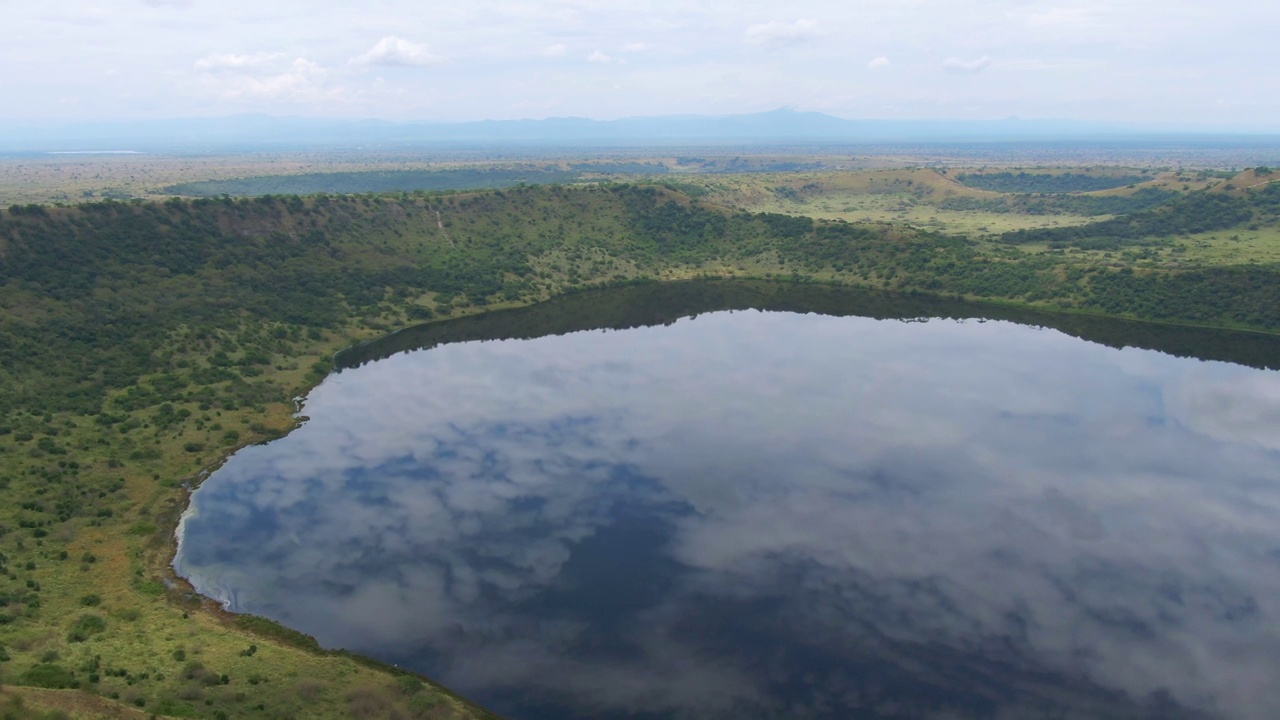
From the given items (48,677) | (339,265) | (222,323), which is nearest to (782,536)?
(48,677)

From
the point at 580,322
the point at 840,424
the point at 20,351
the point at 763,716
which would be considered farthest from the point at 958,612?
the point at 20,351

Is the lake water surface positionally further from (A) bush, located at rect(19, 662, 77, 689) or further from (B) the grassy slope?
(A) bush, located at rect(19, 662, 77, 689)

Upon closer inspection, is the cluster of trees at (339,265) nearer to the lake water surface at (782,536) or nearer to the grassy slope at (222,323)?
the grassy slope at (222,323)

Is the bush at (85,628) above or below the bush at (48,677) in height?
below

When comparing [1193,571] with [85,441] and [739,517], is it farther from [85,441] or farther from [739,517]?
[85,441]

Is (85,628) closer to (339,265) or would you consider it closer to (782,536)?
(782,536)

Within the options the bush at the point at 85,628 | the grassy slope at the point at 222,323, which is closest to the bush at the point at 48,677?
the grassy slope at the point at 222,323

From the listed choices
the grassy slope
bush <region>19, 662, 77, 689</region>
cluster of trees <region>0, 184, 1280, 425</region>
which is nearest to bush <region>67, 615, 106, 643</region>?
the grassy slope
